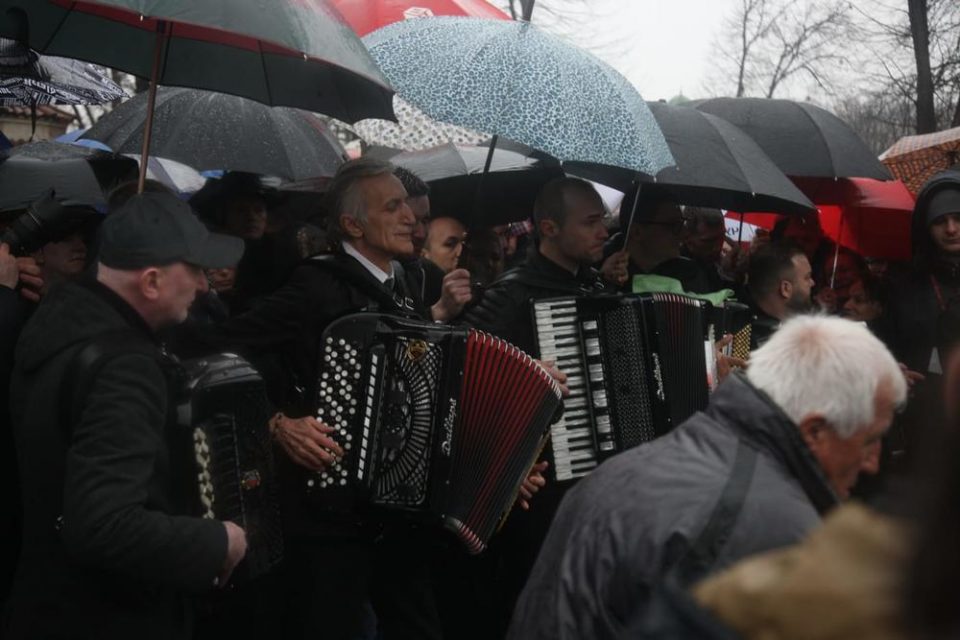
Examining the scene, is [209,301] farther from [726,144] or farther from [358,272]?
[726,144]

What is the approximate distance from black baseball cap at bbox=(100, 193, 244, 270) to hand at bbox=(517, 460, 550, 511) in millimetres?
1902

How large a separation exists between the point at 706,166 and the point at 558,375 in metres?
1.64

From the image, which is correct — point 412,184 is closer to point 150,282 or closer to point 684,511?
point 150,282

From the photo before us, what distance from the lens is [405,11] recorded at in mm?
6594

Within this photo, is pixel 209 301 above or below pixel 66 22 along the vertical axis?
below

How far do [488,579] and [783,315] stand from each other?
7.26ft

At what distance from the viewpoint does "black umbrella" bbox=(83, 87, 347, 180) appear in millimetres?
6520

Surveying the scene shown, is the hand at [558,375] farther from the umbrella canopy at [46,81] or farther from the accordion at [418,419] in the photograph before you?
the umbrella canopy at [46,81]

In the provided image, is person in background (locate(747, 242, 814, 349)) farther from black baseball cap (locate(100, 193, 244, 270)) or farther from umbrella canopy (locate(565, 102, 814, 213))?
black baseball cap (locate(100, 193, 244, 270))

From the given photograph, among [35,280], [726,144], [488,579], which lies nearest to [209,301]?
[35,280]

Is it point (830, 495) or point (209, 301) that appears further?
point (209, 301)

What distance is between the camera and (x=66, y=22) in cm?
537

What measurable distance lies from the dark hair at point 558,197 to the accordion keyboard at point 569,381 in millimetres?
573

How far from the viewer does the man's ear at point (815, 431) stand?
2.78 metres
